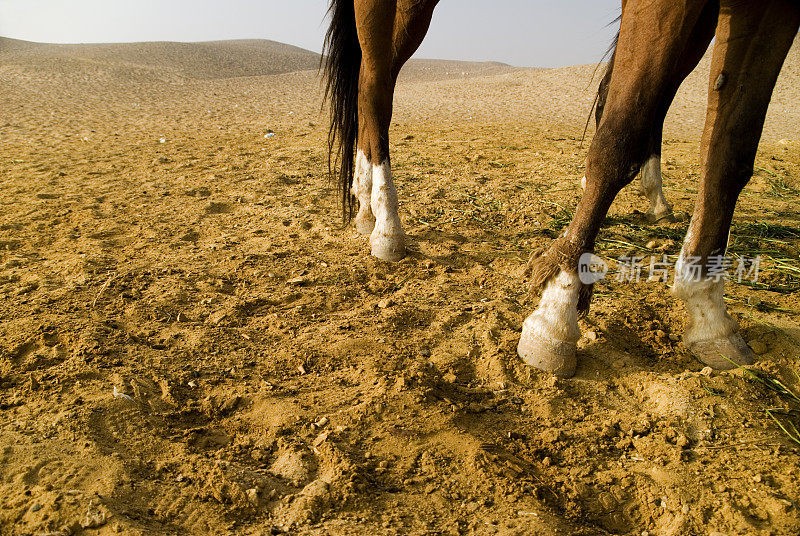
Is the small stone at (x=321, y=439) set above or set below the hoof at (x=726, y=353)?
below

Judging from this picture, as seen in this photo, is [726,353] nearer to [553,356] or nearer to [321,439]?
[553,356]

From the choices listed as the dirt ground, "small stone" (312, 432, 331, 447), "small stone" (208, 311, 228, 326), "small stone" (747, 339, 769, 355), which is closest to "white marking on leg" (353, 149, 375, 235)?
the dirt ground

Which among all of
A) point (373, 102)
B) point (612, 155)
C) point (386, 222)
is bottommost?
point (386, 222)

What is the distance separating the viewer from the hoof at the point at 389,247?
3.07 metres

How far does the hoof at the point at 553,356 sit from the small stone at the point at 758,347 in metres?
0.70

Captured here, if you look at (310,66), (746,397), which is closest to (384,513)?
(746,397)

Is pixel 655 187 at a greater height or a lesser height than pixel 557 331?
greater

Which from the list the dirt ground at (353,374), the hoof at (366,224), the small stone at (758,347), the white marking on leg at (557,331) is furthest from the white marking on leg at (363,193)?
the small stone at (758,347)

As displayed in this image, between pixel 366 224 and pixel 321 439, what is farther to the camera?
pixel 366 224

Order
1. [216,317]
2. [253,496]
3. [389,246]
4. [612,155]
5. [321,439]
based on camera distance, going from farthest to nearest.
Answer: [389,246] → [216,317] → [612,155] → [321,439] → [253,496]

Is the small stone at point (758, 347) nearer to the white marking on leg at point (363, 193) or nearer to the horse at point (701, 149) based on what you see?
the horse at point (701, 149)

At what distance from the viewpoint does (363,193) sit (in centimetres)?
350

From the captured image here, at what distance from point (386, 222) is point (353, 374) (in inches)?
46.5

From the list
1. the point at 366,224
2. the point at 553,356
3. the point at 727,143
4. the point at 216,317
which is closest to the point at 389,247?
the point at 366,224
